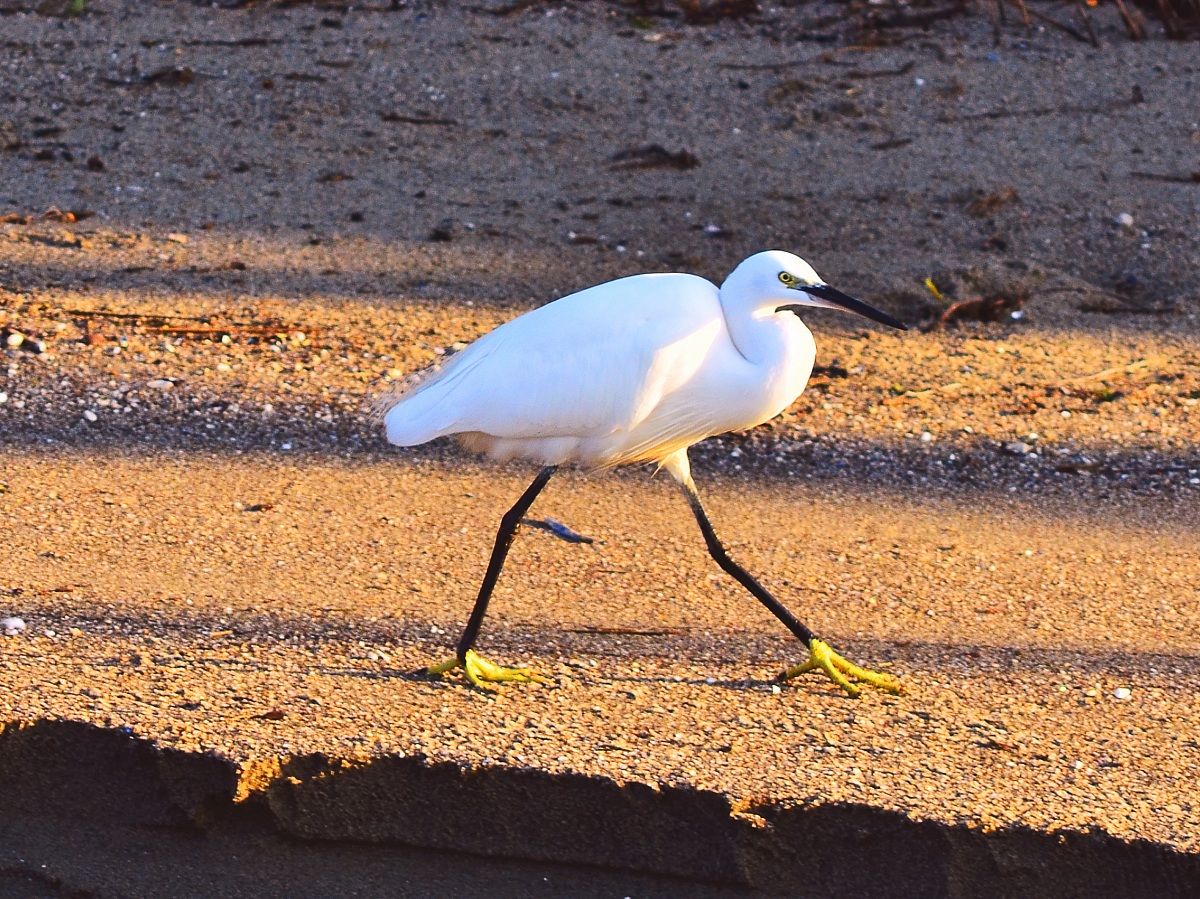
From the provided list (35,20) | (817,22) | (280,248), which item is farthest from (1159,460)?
(35,20)

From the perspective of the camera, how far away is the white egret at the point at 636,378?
3.57 meters

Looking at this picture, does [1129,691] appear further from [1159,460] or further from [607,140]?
[607,140]

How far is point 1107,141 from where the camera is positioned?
7895mm

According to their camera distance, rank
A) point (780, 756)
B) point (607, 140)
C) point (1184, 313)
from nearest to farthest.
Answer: point (780, 756), point (1184, 313), point (607, 140)

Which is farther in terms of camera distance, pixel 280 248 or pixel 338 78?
pixel 338 78

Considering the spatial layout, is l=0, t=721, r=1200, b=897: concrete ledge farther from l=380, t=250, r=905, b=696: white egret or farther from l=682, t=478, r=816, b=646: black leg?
l=682, t=478, r=816, b=646: black leg

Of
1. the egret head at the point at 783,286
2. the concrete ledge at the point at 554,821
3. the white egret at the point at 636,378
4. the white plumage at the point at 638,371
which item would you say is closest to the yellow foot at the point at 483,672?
the white egret at the point at 636,378

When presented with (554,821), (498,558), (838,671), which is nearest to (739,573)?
(838,671)

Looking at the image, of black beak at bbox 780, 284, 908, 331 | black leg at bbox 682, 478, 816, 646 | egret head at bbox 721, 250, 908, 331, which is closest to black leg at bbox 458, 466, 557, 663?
black leg at bbox 682, 478, 816, 646

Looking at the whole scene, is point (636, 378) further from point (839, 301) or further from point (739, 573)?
point (739, 573)

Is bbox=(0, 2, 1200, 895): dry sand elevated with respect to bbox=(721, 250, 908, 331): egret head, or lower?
lower

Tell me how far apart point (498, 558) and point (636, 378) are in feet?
1.82

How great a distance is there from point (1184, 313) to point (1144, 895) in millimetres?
3847

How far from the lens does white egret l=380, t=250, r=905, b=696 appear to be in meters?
3.57
